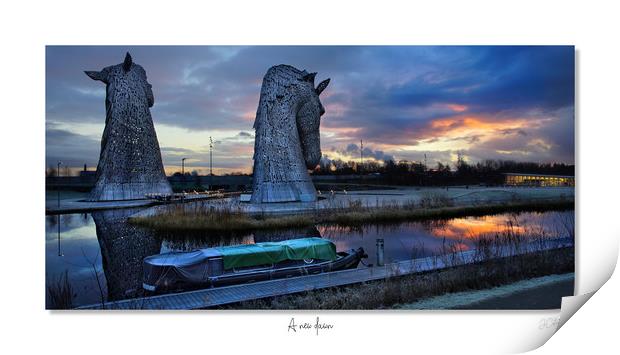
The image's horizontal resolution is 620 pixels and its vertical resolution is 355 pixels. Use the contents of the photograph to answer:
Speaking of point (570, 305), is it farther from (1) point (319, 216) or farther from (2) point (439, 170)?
(1) point (319, 216)

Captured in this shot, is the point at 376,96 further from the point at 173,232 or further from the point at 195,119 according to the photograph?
the point at 173,232

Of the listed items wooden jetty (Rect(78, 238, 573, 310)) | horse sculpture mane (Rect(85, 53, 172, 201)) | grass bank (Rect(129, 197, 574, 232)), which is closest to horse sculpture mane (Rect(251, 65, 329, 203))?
grass bank (Rect(129, 197, 574, 232))

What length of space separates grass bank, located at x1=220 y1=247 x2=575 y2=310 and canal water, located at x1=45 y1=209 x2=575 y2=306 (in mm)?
395

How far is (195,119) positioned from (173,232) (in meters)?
1.93

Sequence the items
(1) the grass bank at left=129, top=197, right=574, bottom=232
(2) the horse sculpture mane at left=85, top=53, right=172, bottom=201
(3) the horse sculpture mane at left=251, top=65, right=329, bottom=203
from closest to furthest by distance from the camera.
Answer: (1) the grass bank at left=129, top=197, right=574, bottom=232
(2) the horse sculpture mane at left=85, top=53, right=172, bottom=201
(3) the horse sculpture mane at left=251, top=65, right=329, bottom=203

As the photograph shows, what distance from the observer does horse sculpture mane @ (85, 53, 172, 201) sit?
293 inches

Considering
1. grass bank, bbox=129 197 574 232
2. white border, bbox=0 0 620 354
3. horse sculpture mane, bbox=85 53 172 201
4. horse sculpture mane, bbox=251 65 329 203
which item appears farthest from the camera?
horse sculpture mane, bbox=251 65 329 203

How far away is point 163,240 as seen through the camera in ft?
22.4

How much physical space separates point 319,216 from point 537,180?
3.22 metres
